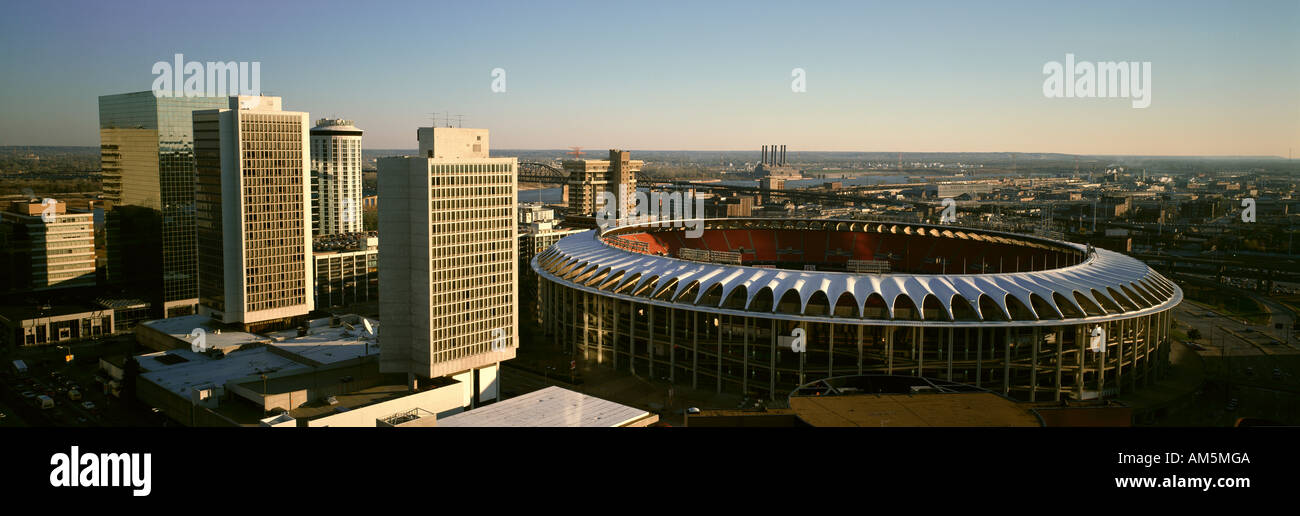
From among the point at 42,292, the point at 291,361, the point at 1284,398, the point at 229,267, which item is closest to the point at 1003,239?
the point at 1284,398

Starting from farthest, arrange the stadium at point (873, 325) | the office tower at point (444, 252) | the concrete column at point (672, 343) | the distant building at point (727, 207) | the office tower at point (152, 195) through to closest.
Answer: the distant building at point (727, 207), the office tower at point (152, 195), the concrete column at point (672, 343), the stadium at point (873, 325), the office tower at point (444, 252)

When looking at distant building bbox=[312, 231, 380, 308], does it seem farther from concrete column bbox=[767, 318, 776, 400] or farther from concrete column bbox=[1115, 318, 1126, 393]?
concrete column bbox=[1115, 318, 1126, 393]

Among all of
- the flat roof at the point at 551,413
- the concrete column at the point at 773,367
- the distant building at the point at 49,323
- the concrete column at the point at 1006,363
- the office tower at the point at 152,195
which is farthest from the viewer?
the office tower at the point at 152,195

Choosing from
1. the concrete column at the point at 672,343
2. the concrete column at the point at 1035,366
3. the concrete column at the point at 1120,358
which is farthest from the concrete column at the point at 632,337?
the concrete column at the point at 1120,358

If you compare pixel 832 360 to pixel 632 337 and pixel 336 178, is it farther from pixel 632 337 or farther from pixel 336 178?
pixel 336 178

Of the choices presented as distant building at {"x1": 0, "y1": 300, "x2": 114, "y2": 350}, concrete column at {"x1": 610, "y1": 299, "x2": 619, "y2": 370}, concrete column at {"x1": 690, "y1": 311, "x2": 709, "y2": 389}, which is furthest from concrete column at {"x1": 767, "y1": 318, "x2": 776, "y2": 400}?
distant building at {"x1": 0, "y1": 300, "x2": 114, "y2": 350}

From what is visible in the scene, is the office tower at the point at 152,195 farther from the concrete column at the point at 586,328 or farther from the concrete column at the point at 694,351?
the concrete column at the point at 694,351
